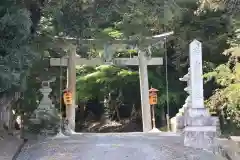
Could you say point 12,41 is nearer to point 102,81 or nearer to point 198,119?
point 198,119

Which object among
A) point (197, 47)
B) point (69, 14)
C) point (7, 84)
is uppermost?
point (69, 14)

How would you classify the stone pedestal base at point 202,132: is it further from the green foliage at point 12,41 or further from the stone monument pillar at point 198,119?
the green foliage at point 12,41

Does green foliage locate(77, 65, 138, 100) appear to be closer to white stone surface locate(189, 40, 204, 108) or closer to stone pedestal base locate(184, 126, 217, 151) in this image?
white stone surface locate(189, 40, 204, 108)

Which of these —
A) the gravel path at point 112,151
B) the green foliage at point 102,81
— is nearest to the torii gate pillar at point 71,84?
the green foliage at point 102,81

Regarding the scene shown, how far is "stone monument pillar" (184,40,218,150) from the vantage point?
30.9ft

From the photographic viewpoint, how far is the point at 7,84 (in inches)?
293

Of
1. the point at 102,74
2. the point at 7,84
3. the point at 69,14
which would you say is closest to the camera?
the point at 7,84

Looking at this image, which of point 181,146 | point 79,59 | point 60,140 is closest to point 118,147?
point 181,146

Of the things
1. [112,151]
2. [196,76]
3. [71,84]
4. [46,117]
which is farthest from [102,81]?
[112,151]

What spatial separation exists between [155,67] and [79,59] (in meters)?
3.47

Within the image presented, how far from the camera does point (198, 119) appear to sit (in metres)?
9.45

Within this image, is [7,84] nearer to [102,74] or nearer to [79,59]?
[79,59]

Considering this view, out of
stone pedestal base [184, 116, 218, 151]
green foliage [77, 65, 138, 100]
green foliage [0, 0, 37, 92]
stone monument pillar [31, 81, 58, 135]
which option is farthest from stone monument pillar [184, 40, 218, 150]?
green foliage [77, 65, 138, 100]

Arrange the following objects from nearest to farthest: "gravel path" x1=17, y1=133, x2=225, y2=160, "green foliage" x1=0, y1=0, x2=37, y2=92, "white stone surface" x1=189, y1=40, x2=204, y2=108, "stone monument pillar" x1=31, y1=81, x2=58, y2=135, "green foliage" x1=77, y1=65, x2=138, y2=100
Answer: "green foliage" x1=0, y1=0, x2=37, y2=92, "gravel path" x1=17, y1=133, x2=225, y2=160, "white stone surface" x1=189, y1=40, x2=204, y2=108, "stone monument pillar" x1=31, y1=81, x2=58, y2=135, "green foliage" x1=77, y1=65, x2=138, y2=100
